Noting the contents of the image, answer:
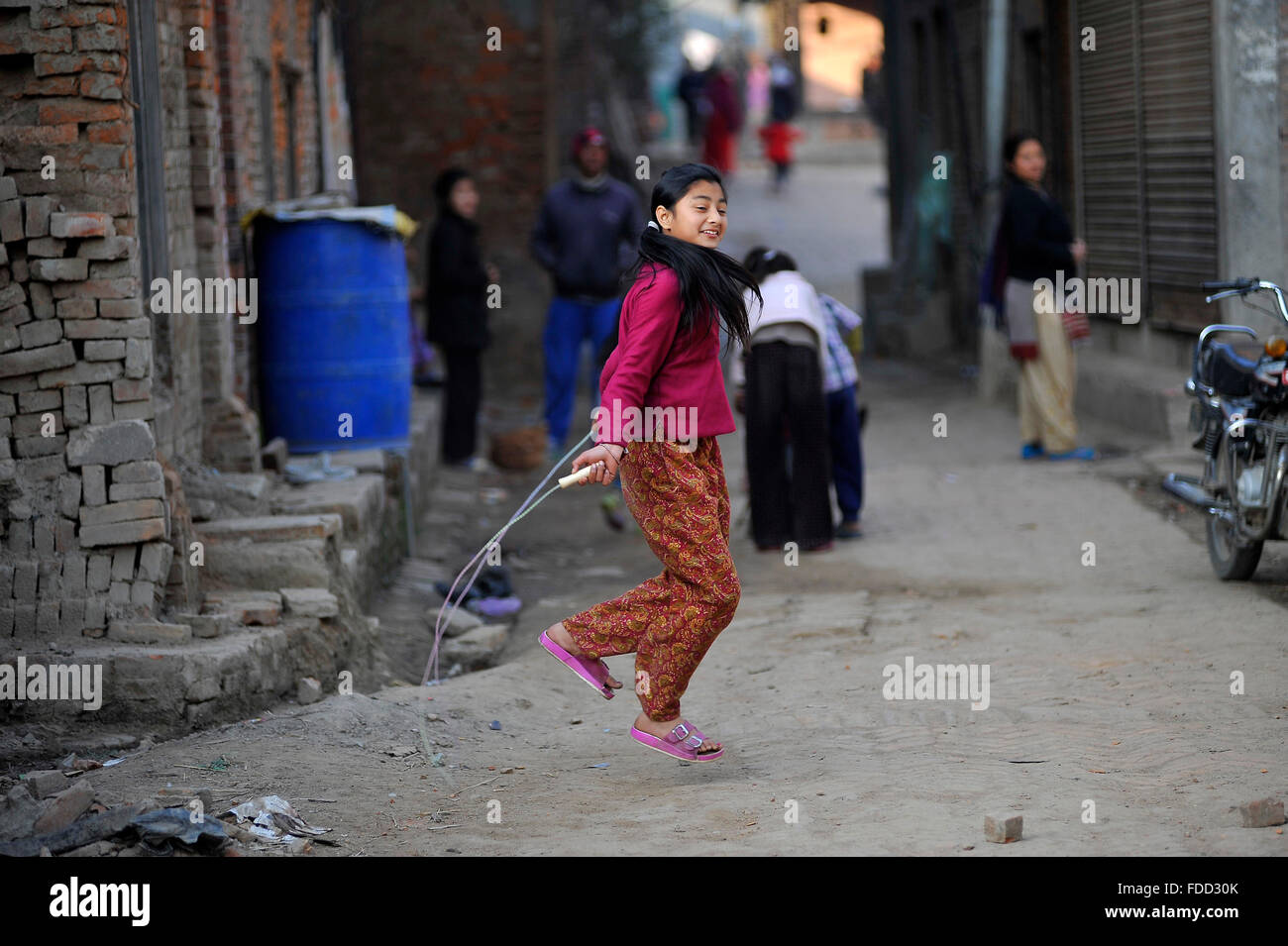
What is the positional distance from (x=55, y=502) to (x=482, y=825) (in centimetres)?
194

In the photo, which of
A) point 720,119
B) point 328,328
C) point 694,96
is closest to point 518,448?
point 328,328

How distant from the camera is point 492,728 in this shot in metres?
5.22

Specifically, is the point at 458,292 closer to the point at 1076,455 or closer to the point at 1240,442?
the point at 1076,455

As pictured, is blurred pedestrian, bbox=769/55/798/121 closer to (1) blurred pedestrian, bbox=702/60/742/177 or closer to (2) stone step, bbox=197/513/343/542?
(1) blurred pedestrian, bbox=702/60/742/177

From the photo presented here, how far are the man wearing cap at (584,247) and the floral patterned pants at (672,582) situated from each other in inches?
239

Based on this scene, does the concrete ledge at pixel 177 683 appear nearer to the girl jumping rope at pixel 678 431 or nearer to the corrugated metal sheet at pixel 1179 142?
the girl jumping rope at pixel 678 431

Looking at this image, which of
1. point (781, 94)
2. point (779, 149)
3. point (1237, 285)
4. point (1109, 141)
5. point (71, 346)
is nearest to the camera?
point (71, 346)

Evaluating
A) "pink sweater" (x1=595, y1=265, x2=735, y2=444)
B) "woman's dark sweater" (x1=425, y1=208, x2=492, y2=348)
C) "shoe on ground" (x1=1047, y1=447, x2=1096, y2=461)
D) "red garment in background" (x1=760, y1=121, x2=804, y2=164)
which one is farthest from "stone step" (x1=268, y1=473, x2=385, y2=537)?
"red garment in background" (x1=760, y1=121, x2=804, y2=164)

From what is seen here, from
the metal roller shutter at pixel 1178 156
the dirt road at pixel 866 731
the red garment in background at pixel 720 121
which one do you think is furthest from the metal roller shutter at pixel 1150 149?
the red garment in background at pixel 720 121

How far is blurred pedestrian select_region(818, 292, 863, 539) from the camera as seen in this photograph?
7.84 meters

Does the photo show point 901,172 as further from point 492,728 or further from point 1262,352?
point 492,728

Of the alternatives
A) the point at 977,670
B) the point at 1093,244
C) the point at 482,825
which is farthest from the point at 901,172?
the point at 482,825

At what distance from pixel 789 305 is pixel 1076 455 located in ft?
10.5

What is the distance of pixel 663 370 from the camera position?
4.29 meters
